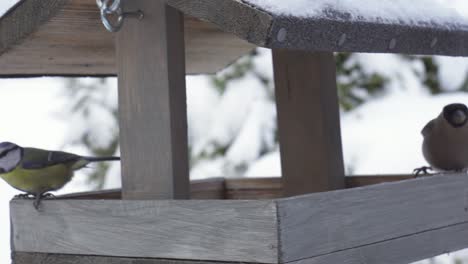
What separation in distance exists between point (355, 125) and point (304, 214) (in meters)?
2.96

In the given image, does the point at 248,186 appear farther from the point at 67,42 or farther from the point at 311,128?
the point at 67,42

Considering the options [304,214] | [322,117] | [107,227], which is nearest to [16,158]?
[107,227]

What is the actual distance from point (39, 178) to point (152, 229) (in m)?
0.73

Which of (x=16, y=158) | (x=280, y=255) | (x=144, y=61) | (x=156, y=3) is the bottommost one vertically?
(x=280, y=255)

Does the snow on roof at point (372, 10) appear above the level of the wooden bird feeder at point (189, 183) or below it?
above

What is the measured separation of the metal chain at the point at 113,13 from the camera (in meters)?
2.29

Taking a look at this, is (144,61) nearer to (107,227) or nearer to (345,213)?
(107,227)

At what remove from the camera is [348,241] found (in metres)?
2.19

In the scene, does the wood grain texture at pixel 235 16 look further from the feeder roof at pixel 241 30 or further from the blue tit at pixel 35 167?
the blue tit at pixel 35 167

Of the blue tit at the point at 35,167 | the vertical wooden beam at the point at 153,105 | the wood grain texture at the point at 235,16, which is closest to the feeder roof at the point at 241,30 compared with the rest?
the wood grain texture at the point at 235,16

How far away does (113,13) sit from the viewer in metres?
2.38

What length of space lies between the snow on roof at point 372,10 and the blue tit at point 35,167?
96cm

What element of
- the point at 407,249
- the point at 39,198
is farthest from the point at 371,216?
the point at 39,198

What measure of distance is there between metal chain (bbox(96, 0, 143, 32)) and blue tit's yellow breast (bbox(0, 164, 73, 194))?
650 millimetres
